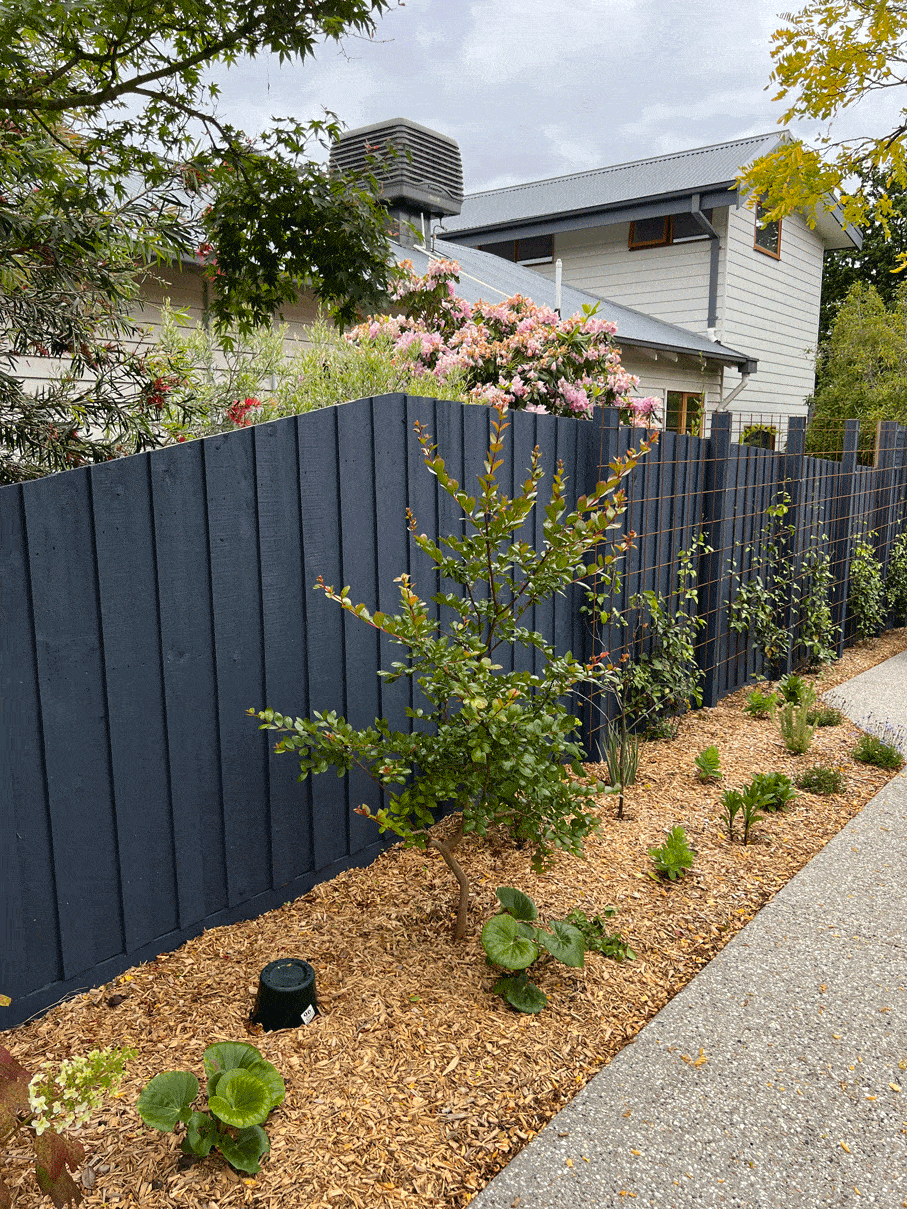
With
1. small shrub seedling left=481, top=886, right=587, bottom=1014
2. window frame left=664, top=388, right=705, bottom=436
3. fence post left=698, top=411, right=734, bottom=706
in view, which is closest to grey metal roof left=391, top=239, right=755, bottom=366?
window frame left=664, top=388, right=705, bottom=436

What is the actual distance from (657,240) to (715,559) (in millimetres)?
10026

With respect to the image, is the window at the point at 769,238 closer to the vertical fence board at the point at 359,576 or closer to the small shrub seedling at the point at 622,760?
the small shrub seedling at the point at 622,760

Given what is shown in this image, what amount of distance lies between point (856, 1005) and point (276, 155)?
419cm

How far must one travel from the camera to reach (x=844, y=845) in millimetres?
3820

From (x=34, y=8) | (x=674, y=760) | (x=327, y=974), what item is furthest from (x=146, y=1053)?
(x=674, y=760)

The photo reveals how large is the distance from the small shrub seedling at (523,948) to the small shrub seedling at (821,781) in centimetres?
228

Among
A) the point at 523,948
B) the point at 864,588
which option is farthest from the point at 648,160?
the point at 523,948

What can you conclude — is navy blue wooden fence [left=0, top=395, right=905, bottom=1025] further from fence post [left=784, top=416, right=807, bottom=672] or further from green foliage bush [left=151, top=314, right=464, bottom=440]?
fence post [left=784, top=416, right=807, bottom=672]

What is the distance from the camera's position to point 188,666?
272cm

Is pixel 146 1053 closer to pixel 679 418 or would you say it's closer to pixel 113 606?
pixel 113 606

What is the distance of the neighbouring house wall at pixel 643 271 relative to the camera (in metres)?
13.5

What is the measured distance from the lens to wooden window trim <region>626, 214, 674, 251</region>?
45.1 feet

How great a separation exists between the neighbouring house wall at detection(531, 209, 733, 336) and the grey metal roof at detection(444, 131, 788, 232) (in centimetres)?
55

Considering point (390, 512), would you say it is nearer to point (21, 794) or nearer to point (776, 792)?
point (21, 794)
